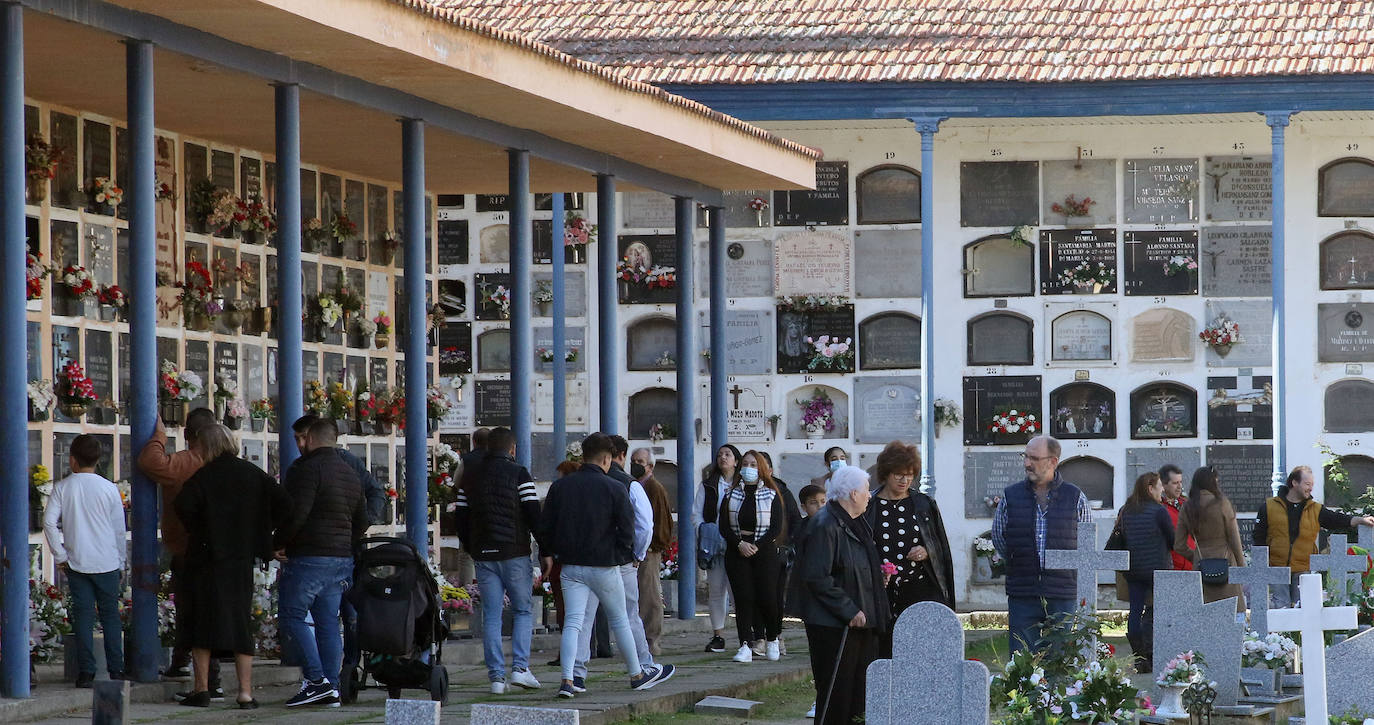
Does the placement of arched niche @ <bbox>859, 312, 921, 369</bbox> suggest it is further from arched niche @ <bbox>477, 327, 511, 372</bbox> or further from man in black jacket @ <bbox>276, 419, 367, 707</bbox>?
man in black jacket @ <bbox>276, 419, 367, 707</bbox>

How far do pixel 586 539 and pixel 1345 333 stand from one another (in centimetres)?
1055

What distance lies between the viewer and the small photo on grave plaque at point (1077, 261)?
1783 cm

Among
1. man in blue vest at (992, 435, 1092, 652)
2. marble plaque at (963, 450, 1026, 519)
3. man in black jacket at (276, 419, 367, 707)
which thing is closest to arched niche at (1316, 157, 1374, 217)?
marble plaque at (963, 450, 1026, 519)

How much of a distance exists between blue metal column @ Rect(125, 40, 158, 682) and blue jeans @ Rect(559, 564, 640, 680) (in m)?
1.80

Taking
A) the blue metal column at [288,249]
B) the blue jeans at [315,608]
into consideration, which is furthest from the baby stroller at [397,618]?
the blue metal column at [288,249]

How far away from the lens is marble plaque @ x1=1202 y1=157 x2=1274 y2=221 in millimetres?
17766

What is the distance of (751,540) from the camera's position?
11359 millimetres

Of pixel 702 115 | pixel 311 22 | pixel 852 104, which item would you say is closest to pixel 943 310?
pixel 852 104

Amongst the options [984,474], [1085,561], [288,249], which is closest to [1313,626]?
[1085,561]

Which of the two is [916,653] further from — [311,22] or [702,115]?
[702,115]

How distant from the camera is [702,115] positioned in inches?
488

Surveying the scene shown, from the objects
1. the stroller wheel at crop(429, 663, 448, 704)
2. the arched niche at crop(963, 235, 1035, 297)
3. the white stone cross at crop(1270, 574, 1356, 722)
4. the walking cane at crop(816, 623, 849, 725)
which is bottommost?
the stroller wheel at crop(429, 663, 448, 704)

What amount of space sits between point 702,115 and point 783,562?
9.26 feet

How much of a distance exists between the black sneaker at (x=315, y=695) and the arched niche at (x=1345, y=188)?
459 inches
